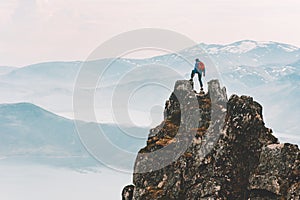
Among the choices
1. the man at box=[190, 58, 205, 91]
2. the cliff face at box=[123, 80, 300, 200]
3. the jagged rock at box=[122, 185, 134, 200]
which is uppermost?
the man at box=[190, 58, 205, 91]

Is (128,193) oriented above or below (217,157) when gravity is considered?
below

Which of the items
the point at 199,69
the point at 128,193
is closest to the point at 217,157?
the point at 128,193

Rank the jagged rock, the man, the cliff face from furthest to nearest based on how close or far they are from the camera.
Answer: the man → the jagged rock → the cliff face

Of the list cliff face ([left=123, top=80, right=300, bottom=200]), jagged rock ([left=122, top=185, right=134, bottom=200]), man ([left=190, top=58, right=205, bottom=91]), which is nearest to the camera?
cliff face ([left=123, top=80, right=300, bottom=200])

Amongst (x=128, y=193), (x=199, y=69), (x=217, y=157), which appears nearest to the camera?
(x=217, y=157)

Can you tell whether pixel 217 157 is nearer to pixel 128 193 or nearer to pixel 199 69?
pixel 128 193

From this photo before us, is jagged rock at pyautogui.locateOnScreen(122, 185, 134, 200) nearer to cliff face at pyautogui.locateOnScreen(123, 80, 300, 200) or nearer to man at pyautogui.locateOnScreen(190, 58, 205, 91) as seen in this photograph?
cliff face at pyautogui.locateOnScreen(123, 80, 300, 200)

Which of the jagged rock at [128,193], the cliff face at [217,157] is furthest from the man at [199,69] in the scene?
the jagged rock at [128,193]

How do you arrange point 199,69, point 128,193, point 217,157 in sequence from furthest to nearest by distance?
point 199,69, point 128,193, point 217,157

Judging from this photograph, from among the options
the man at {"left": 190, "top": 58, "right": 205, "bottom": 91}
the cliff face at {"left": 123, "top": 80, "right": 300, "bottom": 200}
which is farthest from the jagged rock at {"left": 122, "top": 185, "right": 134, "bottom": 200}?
the man at {"left": 190, "top": 58, "right": 205, "bottom": 91}

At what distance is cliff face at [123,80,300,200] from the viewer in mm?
35688

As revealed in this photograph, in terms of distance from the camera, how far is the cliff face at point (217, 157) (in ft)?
117

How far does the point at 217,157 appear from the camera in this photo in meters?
37.5

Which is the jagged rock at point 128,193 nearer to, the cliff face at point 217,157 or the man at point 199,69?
the cliff face at point 217,157
